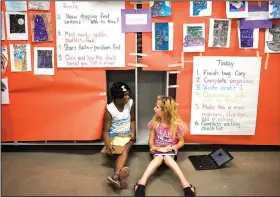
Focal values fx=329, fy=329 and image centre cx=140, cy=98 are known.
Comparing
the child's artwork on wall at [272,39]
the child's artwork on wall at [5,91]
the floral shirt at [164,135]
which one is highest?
the child's artwork on wall at [272,39]

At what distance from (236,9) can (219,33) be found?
0.25m

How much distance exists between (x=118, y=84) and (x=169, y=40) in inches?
23.9

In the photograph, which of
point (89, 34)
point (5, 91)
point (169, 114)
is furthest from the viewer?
point (5, 91)

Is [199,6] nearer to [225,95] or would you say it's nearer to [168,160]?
[225,95]

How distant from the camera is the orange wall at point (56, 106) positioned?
3.06 meters

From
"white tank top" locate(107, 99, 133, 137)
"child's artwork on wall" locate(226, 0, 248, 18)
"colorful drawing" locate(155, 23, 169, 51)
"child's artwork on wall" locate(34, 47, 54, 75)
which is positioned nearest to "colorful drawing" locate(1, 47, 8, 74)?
"child's artwork on wall" locate(34, 47, 54, 75)

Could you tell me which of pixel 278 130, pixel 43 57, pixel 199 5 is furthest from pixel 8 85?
pixel 278 130

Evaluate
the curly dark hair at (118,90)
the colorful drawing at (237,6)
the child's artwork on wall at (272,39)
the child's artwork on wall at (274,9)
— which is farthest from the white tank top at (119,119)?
the child's artwork on wall at (274,9)

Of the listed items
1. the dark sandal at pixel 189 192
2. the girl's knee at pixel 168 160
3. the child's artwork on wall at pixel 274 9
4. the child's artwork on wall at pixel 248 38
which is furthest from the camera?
the child's artwork on wall at pixel 248 38

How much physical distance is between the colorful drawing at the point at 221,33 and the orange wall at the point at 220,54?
0.15ft

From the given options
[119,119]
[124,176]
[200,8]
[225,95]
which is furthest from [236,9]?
→ [124,176]

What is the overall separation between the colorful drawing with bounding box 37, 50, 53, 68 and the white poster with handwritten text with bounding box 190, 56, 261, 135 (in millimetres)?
1325

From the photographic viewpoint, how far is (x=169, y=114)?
112 inches

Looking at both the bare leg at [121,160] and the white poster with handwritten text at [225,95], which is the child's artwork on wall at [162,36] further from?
the bare leg at [121,160]
